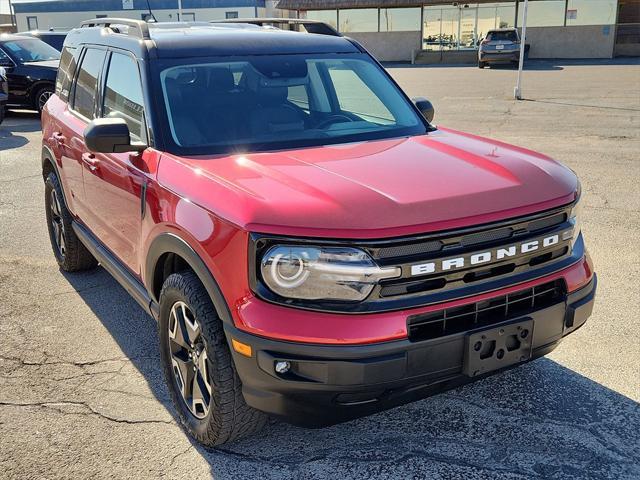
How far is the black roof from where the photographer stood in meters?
3.69

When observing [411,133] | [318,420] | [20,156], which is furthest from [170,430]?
[20,156]

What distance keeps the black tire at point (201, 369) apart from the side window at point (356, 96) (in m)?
1.71

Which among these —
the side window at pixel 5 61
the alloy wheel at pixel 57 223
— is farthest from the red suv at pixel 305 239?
the side window at pixel 5 61

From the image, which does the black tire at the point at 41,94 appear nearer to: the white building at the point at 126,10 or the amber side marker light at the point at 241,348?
the amber side marker light at the point at 241,348

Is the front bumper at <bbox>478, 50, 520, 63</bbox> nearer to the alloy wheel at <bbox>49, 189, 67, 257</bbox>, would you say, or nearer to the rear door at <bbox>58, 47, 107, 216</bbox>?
the alloy wheel at <bbox>49, 189, 67, 257</bbox>

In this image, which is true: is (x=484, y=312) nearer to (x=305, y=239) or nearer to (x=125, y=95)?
(x=305, y=239)

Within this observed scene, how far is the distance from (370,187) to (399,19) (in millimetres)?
37219

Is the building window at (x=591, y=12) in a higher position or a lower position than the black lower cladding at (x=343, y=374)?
higher

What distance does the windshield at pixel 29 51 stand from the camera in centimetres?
1479

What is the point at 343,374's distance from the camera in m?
2.45


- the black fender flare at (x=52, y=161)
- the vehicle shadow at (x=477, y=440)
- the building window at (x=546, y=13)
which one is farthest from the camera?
the building window at (x=546, y=13)

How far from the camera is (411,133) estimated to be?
3.86 m

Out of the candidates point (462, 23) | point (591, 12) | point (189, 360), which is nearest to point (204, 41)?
point (189, 360)

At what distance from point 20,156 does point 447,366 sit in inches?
393
